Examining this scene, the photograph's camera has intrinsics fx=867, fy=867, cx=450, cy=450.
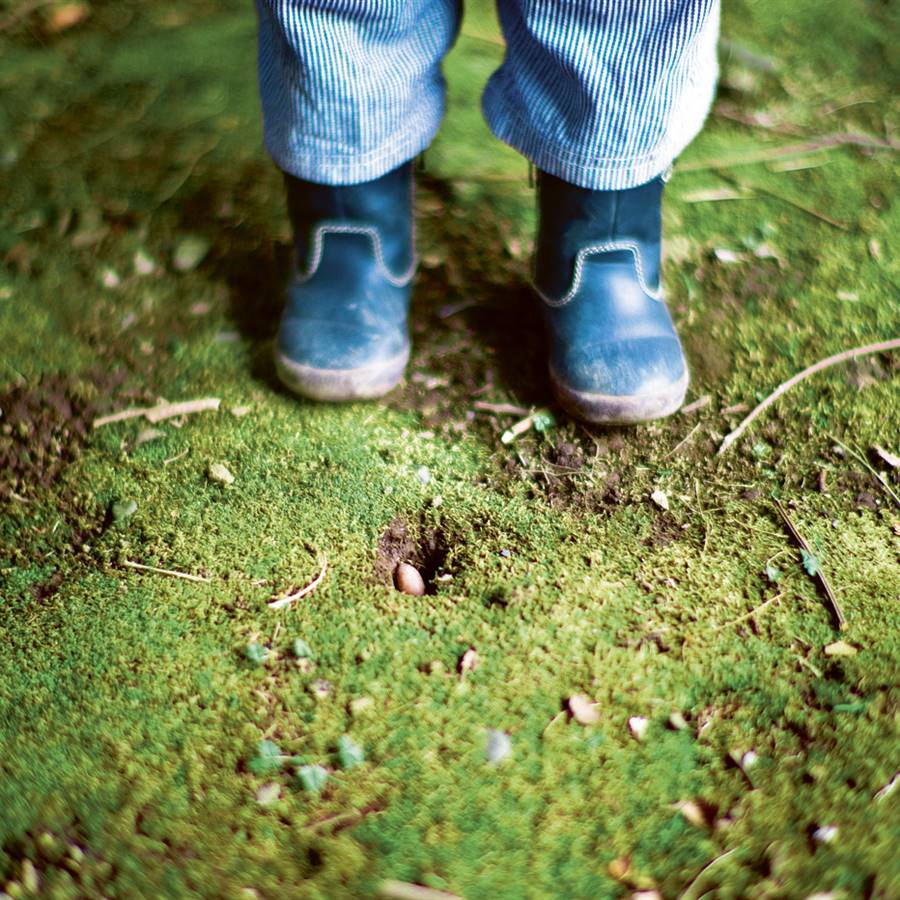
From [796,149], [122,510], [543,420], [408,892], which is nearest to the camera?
[408,892]

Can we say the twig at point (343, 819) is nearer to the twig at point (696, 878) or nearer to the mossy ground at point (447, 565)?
the mossy ground at point (447, 565)

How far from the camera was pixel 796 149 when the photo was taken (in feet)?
6.05

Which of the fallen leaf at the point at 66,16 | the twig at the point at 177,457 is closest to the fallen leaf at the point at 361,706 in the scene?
the twig at the point at 177,457

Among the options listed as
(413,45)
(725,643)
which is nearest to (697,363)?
(725,643)

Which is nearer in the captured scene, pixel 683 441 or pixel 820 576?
pixel 820 576

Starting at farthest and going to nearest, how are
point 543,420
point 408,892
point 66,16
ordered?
point 66,16
point 543,420
point 408,892

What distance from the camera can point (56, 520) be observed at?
124 centimetres

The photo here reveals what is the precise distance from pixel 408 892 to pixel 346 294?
0.85m

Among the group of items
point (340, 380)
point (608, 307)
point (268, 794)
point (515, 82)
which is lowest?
point (268, 794)

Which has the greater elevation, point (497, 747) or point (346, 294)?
point (346, 294)

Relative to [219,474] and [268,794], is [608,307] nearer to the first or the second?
[219,474]

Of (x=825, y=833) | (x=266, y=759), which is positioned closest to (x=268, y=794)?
(x=266, y=759)

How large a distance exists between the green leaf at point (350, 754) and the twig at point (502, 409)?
57 centimetres

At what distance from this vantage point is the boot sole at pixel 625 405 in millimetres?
1282
